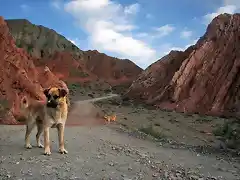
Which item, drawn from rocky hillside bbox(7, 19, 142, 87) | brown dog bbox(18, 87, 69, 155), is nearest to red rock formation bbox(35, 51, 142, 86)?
rocky hillside bbox(7, 19, 142, 87)

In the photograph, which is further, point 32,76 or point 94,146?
point 32,76

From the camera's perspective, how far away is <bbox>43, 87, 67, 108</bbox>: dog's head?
8250mm

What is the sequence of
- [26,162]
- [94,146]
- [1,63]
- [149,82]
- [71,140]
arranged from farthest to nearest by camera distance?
[149,82]
[1,63]
[71,140]
[94,146]
[26,162]

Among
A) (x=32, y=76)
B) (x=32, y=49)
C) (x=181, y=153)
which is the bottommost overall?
(x=181, y=153)

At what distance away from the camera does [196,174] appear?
312 inches

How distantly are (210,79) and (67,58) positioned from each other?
6043cm

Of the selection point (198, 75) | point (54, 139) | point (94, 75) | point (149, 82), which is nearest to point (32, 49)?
point (94, 75)

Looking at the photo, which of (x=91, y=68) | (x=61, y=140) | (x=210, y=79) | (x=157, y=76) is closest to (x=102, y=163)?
(x=61, y=140)

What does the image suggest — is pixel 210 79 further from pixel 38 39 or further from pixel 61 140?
pixel 38 39

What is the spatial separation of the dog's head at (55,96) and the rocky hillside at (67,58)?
8053 cm

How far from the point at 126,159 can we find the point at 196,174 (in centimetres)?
171

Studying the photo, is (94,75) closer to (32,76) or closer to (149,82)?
(149,82)

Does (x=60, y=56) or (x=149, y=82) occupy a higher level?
(x=60, y=56)

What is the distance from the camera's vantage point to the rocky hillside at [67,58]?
93625 mm
